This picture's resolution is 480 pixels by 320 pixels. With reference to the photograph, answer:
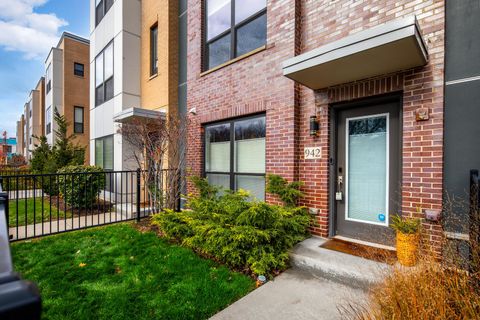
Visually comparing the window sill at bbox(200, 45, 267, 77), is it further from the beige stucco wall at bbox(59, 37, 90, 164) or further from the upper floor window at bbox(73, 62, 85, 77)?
the upper floor window at bbox(73, 62, 85, 77)

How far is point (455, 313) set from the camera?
5.92ft

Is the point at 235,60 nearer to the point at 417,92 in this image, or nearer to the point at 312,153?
the point at 312,153

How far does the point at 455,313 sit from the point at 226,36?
646cm

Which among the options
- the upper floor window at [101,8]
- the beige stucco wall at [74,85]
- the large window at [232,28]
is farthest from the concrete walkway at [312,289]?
the beige stucco wall at [74,85]

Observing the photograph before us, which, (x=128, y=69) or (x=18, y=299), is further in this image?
(x=128, y=69)

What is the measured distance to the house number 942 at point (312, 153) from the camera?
4465 millimetres

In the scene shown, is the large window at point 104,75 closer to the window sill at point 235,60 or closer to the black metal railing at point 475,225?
the window sill at point 235,60

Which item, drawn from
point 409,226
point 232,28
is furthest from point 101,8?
point 409,226

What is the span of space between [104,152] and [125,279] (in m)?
8.51

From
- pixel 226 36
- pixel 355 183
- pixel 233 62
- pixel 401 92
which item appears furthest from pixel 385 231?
pixel 226 36

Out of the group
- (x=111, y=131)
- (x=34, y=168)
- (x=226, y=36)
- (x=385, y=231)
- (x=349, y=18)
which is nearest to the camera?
(x=385, y=231)

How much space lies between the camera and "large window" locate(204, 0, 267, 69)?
18.4ft

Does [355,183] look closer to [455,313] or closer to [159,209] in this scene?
[455,313]

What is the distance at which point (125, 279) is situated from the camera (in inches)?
131
